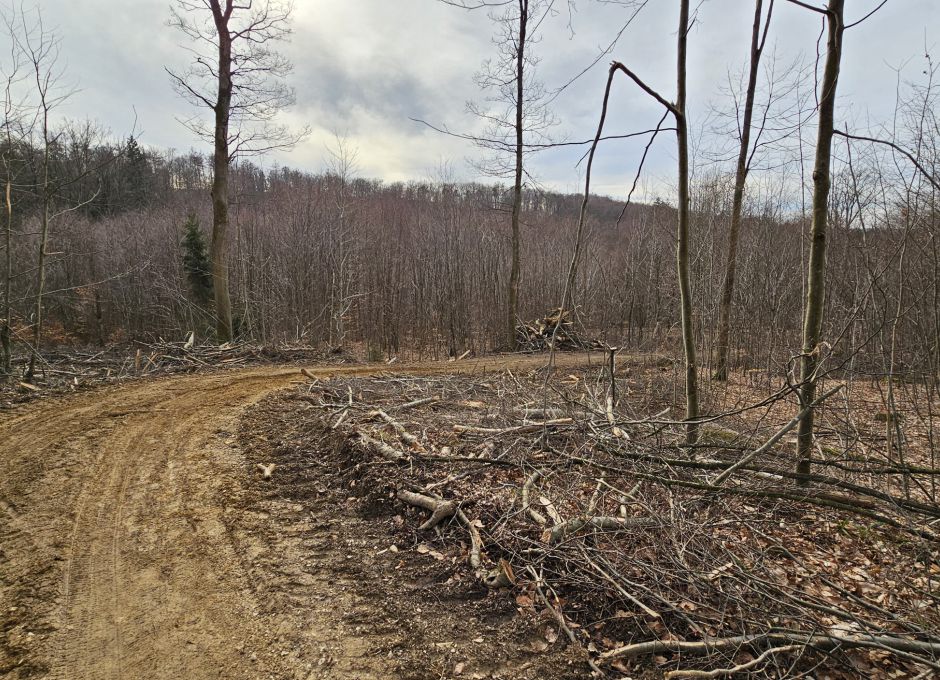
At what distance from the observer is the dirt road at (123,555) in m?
2.37

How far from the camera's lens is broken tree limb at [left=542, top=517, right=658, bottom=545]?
Result: 10.8ft

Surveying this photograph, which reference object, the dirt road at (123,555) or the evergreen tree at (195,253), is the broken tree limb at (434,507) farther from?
the evergreen tree at (195,253)

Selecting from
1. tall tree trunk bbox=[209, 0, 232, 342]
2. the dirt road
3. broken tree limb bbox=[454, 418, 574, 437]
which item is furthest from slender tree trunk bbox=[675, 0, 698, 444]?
tall tree trunk bbox=[209, 0, 232, 342]

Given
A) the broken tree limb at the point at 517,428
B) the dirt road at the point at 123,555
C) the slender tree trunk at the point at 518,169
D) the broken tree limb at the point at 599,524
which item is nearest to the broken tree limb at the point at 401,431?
the broken tree limb at the point at 517,428

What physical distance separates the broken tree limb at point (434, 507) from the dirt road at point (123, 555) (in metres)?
1.27

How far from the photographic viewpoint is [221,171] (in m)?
12.8

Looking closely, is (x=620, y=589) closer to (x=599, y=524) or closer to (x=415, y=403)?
(x=599, y=524)

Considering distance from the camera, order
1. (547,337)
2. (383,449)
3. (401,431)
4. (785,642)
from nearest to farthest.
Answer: (785,642) → (383,449) → (401,431) → (547,337)

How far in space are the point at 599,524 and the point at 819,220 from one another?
9.15 ft

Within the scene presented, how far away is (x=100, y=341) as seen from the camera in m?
23.4

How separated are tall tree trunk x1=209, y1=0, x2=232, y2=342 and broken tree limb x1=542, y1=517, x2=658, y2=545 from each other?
1234 centimetres

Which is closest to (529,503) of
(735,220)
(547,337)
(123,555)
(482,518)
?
(482,518)

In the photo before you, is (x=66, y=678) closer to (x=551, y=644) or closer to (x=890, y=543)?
(x=551, y=644)

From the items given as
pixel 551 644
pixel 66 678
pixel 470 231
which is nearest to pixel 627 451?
pixel 551 644
